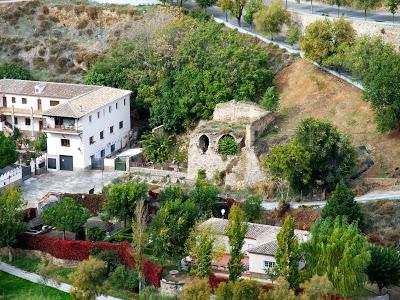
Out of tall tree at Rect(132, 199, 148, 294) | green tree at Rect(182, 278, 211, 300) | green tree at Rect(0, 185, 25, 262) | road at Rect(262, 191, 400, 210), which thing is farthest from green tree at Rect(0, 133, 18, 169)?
green tree at Rect(182, 278, 211, 300)

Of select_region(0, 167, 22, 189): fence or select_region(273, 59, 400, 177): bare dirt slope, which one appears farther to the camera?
select_region(0, 167, 22, 189): fence

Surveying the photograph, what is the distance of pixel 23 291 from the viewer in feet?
221

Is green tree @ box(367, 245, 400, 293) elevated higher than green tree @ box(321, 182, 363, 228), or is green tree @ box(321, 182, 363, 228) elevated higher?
green tree @ box(321, 182, 363, 228)

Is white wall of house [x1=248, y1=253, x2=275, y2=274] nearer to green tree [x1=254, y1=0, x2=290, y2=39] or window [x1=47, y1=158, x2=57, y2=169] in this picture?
window [x1=47, y1=158, x2=57, y2=169]

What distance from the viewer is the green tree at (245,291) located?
197 feet

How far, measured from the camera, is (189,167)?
266ft

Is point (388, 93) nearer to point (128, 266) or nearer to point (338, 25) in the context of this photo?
point (338, 25)

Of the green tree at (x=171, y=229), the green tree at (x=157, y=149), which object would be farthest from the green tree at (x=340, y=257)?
the green tree at (x=157, y=149)

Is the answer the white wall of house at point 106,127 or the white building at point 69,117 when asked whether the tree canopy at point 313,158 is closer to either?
the white wall of house at point 106,127

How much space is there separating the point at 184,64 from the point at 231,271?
92.4 feet

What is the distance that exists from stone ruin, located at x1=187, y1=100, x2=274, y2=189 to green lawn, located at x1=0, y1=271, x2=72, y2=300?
16.0 m

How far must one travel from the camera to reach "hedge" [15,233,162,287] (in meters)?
67.1

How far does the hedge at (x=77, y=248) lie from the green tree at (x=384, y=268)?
37.6ft

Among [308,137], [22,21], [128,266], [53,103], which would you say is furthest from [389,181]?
[22,21]
